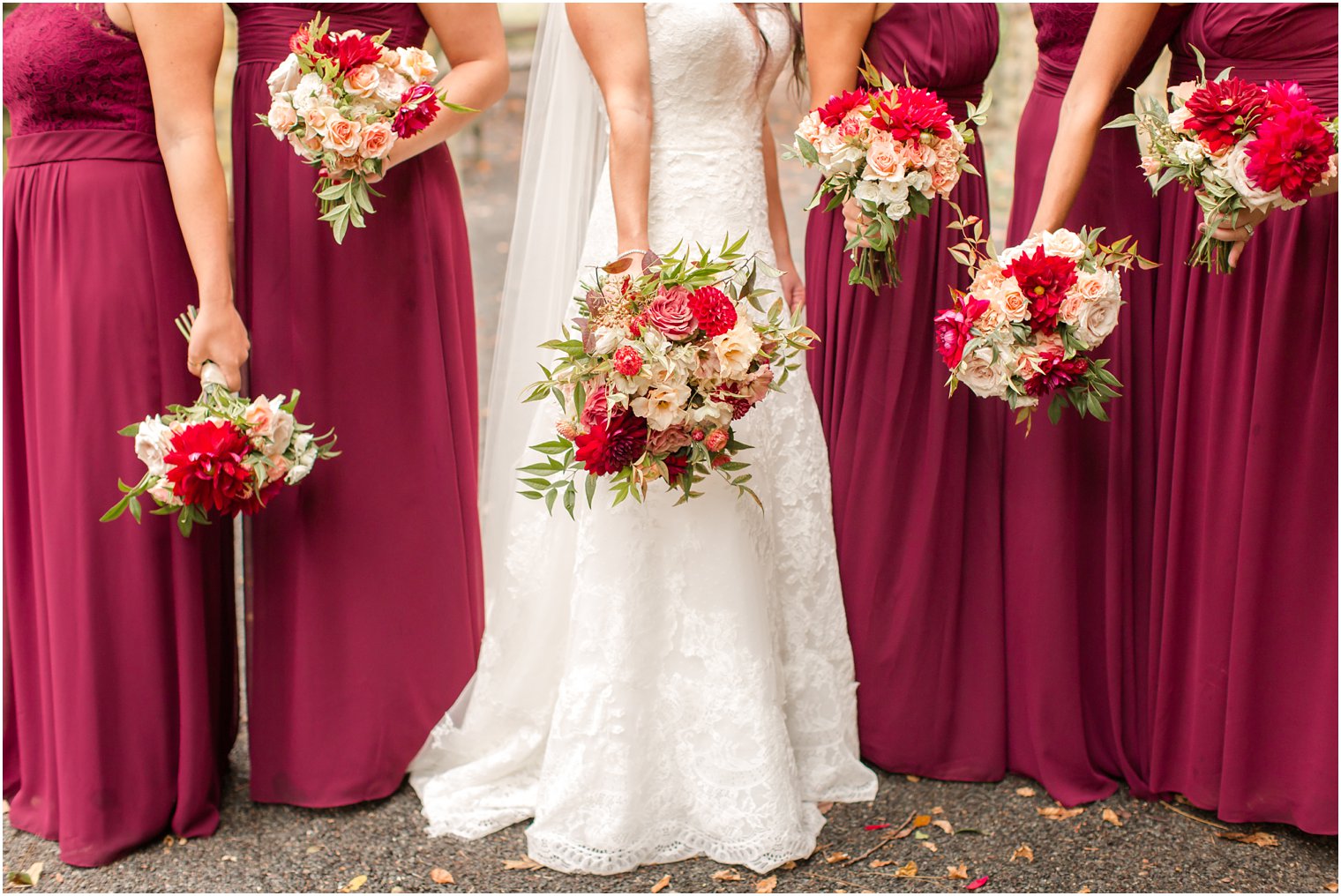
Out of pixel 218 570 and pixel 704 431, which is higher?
pixel 704 431

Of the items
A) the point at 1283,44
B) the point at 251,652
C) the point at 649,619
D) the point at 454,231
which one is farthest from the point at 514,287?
the point at 1283,44

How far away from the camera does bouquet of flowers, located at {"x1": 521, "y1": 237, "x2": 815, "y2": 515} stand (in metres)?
2.70

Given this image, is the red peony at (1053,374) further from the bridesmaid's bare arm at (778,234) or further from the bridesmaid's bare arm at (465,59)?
the bridesmaid's bare arm at (465,59)

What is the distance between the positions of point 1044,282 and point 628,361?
3.35 ft

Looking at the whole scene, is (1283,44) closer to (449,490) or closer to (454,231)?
(454,231)

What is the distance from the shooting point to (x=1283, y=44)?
299 cm

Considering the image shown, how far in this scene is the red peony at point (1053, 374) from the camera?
2846mm

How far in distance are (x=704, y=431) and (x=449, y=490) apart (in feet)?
3.37

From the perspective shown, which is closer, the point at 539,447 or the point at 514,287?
the point at 539,447

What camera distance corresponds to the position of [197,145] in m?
3.04

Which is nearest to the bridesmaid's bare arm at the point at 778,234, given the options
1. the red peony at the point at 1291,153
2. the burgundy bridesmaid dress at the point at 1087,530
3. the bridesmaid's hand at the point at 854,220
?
the bridesmaid's hand at the point at 854,220

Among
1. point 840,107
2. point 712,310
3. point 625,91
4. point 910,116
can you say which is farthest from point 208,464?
→ point 910,116

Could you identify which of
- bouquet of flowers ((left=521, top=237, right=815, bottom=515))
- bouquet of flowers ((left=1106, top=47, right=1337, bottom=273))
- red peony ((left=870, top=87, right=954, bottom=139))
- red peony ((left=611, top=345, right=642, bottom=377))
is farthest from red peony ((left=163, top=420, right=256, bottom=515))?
bouquet of flowers ((left=1106, top=47, right=1337, bottom=273))

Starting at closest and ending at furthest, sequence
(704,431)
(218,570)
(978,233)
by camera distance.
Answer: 1. (704,431)
2. (978,233)
3. (218,570)
